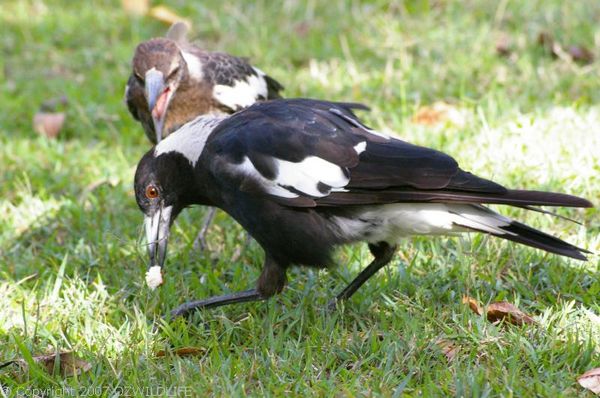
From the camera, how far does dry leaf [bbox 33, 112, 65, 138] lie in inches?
245

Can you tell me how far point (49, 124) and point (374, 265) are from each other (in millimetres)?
3058

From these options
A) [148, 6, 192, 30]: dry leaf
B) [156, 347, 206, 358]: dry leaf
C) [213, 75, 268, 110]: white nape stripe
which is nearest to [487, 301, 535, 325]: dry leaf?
[156, 347, 206, 358]: dry leaf

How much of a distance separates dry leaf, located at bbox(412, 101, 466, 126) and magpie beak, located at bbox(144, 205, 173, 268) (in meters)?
2.11

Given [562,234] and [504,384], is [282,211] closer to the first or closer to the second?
[504,384]

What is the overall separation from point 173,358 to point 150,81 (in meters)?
1.90

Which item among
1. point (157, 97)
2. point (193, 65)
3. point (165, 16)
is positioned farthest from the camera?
point (165, 16)

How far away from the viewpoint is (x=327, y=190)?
11.9 ft

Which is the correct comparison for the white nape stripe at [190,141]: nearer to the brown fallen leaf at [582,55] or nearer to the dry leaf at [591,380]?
the dry leaf at [591,380]

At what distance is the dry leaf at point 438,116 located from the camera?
5.59 meters

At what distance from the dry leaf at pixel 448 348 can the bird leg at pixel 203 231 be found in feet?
5.02

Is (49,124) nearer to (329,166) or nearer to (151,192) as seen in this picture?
(151,192)

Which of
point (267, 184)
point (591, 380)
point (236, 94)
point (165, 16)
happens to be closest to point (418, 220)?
point (267, 184)

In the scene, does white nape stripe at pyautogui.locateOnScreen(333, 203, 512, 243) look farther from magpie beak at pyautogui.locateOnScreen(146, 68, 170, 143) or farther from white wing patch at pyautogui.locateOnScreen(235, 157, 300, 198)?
magpie beak at pyautogui.locateOnScreen(146, 68, 170, 143)

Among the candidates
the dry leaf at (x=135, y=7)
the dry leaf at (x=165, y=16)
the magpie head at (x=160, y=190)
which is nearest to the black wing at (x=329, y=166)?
the magpie head at (x=160, y=190)
